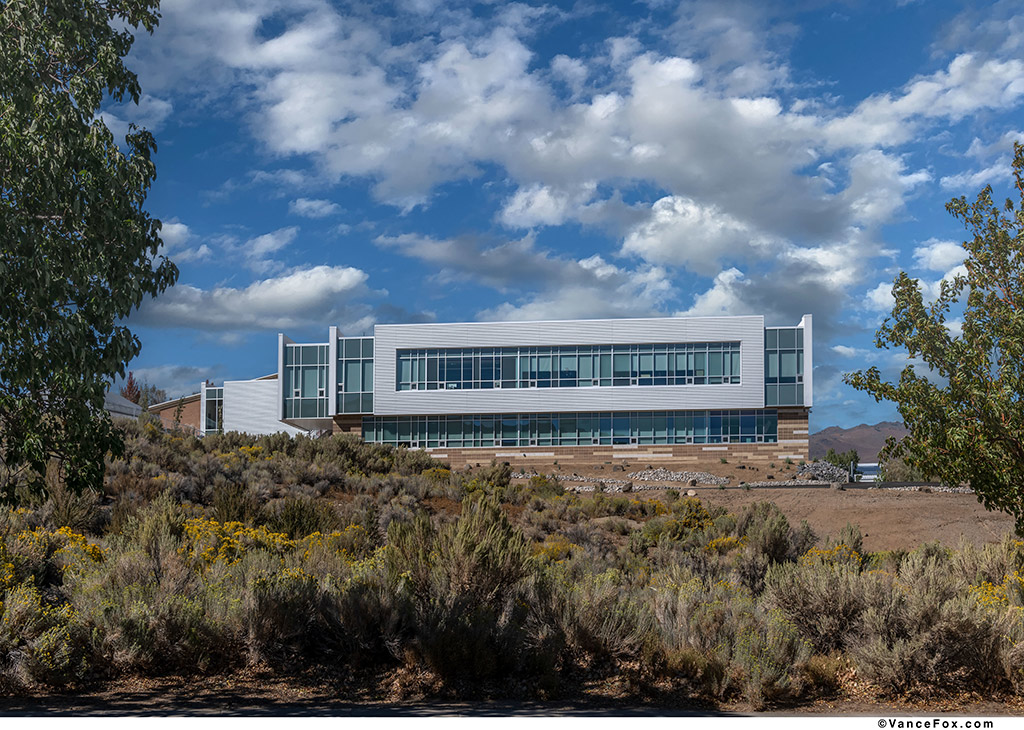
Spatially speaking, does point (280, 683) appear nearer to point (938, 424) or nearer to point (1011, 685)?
point (1011, 685)

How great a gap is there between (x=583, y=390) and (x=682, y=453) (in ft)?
26.5

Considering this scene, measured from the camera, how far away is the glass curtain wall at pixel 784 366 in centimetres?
5938

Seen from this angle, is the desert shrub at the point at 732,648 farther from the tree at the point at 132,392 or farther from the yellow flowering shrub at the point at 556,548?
the tree at the point at 132,392

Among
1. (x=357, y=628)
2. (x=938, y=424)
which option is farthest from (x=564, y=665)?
(x=938, y=424)

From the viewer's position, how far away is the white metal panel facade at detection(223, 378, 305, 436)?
71500 millimetres

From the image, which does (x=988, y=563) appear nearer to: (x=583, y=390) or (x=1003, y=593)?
(x=1003, y=593)

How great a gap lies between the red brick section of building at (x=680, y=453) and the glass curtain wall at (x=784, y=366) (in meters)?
1.10

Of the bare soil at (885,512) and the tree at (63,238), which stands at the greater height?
the tree at (63,238)

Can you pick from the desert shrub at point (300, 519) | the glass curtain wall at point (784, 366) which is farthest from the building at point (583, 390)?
the desert shrub at point (300, 519)

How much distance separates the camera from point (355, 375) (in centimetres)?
6375

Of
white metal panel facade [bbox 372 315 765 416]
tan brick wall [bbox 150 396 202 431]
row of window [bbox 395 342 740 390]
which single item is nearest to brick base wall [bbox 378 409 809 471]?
white metal panel facade [bbox 372 315 765 416]

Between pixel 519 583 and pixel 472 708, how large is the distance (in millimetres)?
2160

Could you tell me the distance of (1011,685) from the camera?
8.16m

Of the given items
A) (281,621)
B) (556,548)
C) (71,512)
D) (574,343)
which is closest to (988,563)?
(556,548)
